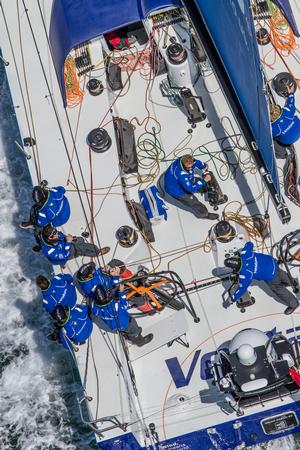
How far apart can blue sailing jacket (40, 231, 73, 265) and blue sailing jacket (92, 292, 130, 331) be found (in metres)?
0.79

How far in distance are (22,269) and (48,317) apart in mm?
753

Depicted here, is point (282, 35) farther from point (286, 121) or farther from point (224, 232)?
point (224, 232)

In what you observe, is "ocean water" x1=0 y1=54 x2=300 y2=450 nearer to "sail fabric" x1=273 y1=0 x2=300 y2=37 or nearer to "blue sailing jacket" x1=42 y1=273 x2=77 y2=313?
"blue sailing jacket" x1=42 y1=273 x2=77 y2=313

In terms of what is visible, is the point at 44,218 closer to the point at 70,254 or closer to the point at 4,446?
the point at 70,254

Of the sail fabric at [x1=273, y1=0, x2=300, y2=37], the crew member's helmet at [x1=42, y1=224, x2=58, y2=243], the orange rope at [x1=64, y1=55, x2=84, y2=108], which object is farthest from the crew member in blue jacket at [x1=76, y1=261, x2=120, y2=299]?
the sail fabric at [x1=273, y1=0, x2=300, y2=37]

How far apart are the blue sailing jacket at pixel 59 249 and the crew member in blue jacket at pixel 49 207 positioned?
A: 0.77 ft

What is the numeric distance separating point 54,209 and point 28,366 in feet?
7.39

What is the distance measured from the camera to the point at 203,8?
8.53 meters

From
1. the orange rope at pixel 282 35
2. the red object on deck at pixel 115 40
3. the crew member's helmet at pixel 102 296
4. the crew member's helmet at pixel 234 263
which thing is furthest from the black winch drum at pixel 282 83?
the crew member's helmet at pixel 102 296

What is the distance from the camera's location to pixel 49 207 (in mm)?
9234

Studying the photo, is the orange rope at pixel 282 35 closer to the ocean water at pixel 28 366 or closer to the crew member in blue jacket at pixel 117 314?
the crew member in blue jacket at pixel 117 314

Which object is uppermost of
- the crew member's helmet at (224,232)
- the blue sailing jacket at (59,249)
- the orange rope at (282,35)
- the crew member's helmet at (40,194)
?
the orange rope at (282,35)

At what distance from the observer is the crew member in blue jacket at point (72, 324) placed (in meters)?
8.60

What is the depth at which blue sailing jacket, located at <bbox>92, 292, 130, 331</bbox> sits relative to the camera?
28.0 ft
